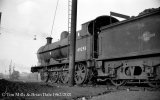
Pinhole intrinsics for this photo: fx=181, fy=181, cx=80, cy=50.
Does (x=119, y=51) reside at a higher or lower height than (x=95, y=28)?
lower

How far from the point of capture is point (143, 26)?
7352mm

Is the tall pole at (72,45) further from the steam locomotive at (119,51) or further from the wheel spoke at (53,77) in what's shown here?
the wheel spoke at (53,77)

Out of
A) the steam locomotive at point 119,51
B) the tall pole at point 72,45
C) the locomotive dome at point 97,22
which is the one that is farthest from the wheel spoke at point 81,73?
the locomotive dome at point 97,22

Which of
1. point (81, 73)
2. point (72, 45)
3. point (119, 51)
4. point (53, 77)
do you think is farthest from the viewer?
point (53, 77)

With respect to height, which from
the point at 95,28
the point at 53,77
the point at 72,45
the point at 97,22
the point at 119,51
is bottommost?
the point at 53,77

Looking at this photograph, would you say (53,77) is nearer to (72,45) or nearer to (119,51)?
(72,45)

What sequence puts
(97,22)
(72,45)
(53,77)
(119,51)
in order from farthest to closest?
(53,77) < (97,22) < (72,45) < (119,51)

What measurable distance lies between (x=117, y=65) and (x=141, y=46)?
1.71m

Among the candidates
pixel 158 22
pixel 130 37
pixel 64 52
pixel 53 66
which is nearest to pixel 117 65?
pixel 130 37

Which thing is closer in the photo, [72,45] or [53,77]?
[72,45]

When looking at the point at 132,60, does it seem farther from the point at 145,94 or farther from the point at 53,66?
the point at 53,66

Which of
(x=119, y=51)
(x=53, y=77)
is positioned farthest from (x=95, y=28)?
(x=53, y=77)

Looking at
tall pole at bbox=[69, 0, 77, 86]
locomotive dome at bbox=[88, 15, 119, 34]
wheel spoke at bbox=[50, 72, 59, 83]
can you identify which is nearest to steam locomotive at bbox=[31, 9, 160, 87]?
locomotive dome at bbox=[88, 15, 119, 34]

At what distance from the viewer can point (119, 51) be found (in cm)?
837
